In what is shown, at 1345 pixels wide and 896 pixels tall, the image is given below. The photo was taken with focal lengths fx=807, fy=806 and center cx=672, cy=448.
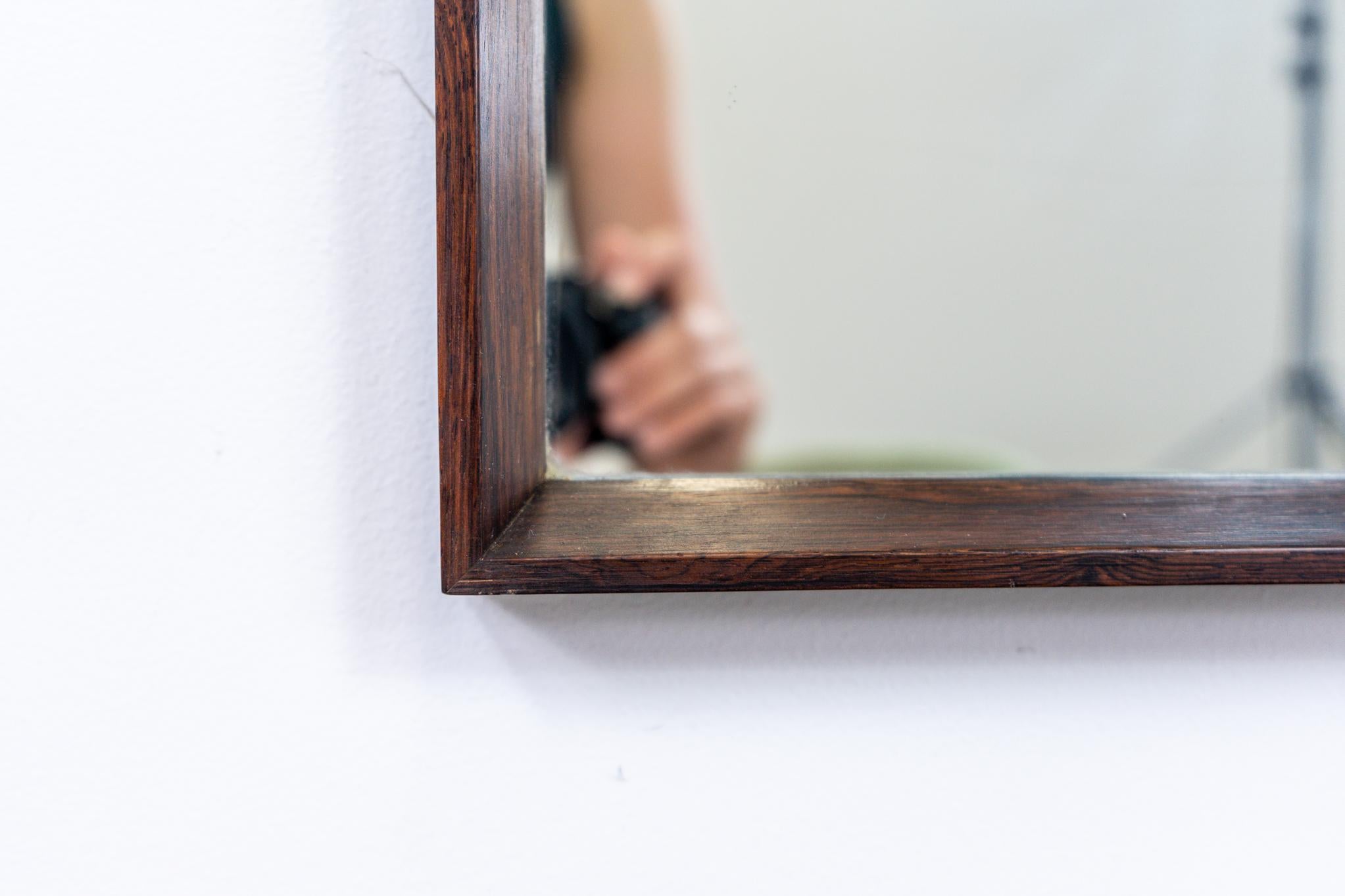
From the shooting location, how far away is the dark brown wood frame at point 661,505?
251 mm

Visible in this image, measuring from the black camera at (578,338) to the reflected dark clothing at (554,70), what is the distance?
5cm

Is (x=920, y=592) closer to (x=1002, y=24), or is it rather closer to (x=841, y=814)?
(x=841, y=814)

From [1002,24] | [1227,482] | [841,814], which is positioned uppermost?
[1002,24]

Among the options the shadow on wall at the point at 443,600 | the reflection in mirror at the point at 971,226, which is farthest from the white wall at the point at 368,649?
the reflection in mirror at the point at 971,226

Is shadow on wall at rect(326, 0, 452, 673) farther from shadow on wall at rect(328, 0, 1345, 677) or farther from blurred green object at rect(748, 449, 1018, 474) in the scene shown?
blurred green object at rect(748, 449, 1018, 474)

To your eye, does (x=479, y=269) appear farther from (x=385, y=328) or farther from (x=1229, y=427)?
(x=1229, y=427)

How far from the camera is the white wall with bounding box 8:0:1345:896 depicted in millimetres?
283

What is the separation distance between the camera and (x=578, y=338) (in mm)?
333

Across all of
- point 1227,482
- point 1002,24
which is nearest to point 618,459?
point 1227,482

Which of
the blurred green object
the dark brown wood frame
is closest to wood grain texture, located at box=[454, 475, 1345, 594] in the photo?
the dark brown wood frame

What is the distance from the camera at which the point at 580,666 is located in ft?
0.96

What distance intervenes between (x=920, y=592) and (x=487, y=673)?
0.16 meters

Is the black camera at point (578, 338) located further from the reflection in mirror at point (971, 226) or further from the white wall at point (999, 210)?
the white wall at point (999, 210)

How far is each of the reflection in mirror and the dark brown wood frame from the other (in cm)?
10
